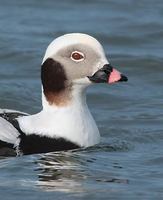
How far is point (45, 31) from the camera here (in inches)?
679

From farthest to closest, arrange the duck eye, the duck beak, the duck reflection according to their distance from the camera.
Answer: the duck eye, the duck beak, the duck reflection

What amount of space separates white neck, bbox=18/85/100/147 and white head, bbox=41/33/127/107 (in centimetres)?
10

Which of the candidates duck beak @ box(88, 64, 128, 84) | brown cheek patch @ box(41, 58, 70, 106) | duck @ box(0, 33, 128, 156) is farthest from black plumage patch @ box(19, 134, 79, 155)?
duck beak @ box(88, 64, 128, 84)

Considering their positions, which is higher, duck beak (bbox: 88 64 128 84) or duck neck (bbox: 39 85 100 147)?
duck beak (bbox: 88 64 128 84)

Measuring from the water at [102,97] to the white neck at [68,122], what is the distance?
15 cm

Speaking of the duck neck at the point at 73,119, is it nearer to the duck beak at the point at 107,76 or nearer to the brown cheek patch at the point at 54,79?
the brown cheek patch at the point at 54,79

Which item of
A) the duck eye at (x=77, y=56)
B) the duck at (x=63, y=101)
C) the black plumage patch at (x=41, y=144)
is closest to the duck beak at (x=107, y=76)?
the duck at (x=63, y=101)

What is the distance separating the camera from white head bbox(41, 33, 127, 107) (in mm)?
11047

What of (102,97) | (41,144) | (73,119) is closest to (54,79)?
(73,119)

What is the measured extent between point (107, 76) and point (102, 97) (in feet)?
10.2

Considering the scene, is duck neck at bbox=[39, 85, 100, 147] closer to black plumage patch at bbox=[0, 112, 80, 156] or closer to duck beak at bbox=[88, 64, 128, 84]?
black plumage patch at bbox=[0, 112, 80, 156]

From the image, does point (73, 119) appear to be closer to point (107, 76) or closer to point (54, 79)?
point (54, 79)

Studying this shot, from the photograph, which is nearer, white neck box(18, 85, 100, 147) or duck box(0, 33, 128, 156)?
duck box(0, 33, 128, 156)

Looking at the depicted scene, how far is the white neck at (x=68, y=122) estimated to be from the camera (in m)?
11.2
